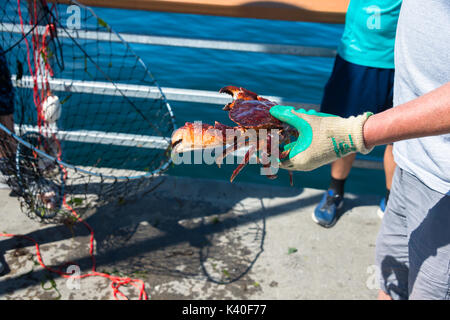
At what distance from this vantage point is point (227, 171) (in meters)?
5.72

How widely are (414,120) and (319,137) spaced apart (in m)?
0.34

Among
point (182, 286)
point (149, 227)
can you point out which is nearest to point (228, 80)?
point (149, 227)

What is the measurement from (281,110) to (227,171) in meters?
4.23

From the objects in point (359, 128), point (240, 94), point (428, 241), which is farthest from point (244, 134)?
point (428, 241)

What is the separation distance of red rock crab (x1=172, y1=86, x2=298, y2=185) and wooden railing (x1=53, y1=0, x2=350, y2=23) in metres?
1.49

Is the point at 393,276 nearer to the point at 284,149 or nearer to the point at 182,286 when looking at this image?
the point at 284,149

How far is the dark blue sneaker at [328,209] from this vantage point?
3.11 meters

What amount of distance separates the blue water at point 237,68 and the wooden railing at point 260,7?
274 centimetres

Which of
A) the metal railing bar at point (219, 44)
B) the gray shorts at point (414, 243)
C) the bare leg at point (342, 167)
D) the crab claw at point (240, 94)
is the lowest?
the bare leg at point (342, 167)

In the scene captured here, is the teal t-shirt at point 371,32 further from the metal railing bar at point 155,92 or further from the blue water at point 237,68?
the blue water at point 237,68

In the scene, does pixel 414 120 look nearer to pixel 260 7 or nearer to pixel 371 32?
pixel 371 32

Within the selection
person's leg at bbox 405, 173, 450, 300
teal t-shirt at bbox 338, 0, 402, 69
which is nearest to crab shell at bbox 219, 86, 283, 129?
person's leg at bbox 405, 173, 450, 300

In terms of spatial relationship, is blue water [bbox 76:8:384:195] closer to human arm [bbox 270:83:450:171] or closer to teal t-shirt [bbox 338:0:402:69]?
teal t-shirt [bbox 338:0:402:69]

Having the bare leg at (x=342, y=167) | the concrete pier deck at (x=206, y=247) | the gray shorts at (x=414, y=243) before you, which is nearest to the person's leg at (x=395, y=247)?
the gray shorts at (x=414, y=243)
